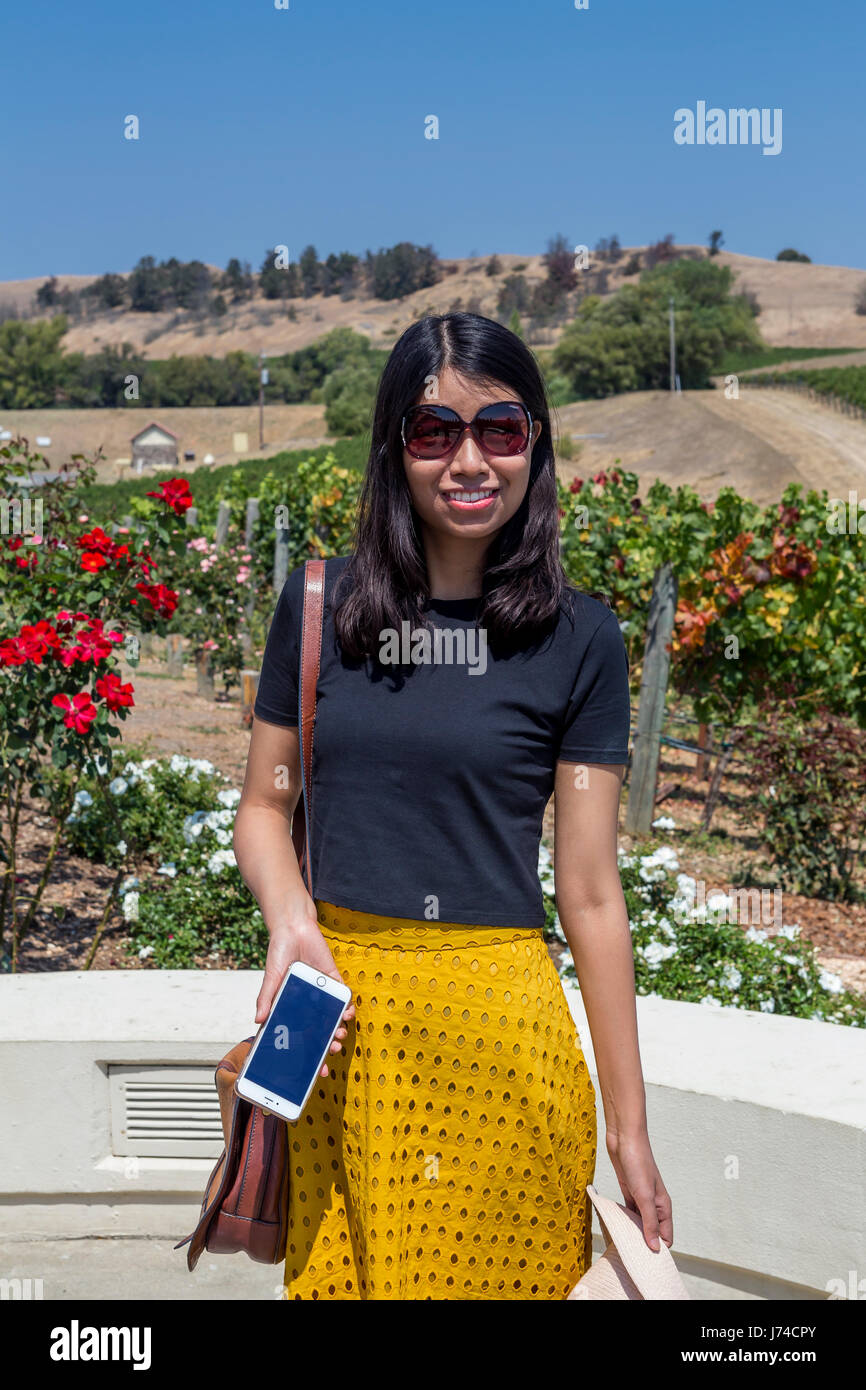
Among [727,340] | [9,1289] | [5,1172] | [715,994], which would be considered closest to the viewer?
[9,1289]

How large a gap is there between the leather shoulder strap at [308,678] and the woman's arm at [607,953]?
31 centimetres

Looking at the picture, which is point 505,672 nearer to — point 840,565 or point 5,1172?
point 5,1172

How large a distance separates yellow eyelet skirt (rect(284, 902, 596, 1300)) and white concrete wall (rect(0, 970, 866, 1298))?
774 millimetres

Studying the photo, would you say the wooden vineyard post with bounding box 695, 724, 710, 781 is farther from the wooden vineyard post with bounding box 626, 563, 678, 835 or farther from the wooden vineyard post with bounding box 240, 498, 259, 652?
the wooden vineyard post with bounding box 240, 498, 259, 652

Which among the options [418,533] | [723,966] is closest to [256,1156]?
[418,533]

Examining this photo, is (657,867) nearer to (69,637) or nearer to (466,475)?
(69,637)

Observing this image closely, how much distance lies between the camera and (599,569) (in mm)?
9383

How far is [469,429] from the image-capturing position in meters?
1.53

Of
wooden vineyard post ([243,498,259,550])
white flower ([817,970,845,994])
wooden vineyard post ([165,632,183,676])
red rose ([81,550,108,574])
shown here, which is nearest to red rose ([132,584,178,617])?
red rose ([81,550,108,574])

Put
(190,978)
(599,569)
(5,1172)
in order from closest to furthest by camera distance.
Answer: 1. (5,1172)
2. (190,978)
3. (599,569)

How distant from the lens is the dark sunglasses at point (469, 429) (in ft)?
5.00

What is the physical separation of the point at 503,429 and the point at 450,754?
41 cm
